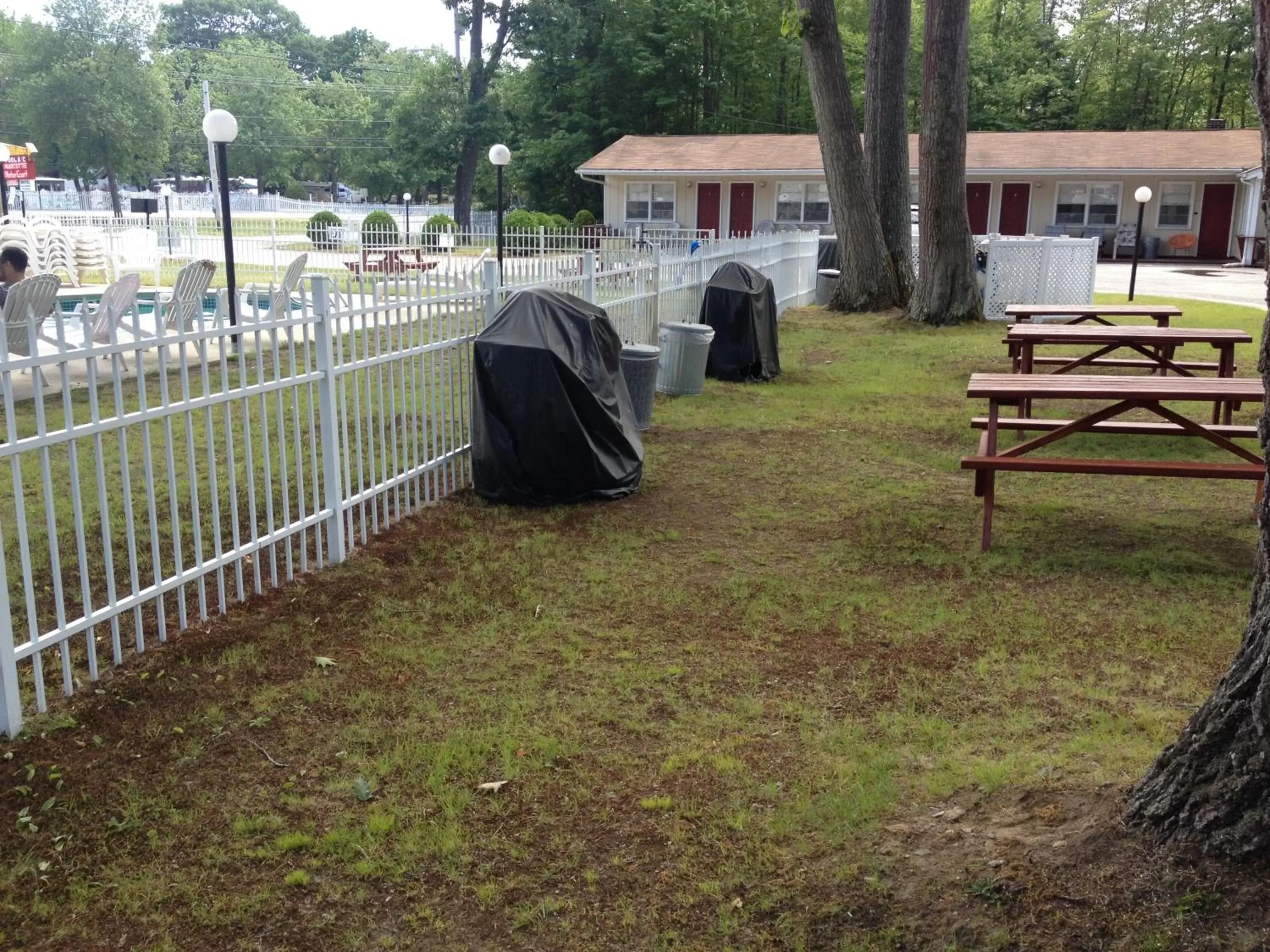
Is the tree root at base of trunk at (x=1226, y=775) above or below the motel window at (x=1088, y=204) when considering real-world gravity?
below

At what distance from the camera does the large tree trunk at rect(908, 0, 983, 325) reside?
52.5ft

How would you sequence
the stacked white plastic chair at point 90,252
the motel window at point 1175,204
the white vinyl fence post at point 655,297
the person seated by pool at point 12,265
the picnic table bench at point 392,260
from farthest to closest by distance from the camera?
1. the motel window at point 1175,204
2. the picnic table bench at point 392,260
3. the stacked white plastic chair at point 90,252
4. the white vinyl fence post at point 655,297
5. the person seated by pool at point 12,265

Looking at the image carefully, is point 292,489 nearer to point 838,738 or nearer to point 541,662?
point 541,662

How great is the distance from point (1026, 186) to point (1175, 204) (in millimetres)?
4414

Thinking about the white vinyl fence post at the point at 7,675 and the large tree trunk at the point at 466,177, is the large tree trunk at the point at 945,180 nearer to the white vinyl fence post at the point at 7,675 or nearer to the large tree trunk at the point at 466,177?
the white vinyl fence post at the point at 7,675

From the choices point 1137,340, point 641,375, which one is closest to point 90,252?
point 641,375

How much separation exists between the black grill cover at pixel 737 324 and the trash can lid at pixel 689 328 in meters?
0.94

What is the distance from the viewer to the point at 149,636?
437 centimetres

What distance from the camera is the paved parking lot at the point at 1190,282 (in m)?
21.5

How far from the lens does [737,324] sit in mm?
11141

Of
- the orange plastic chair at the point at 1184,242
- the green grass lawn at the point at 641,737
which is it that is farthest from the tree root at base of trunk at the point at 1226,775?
the orange plastic chair at the point at 1184,242

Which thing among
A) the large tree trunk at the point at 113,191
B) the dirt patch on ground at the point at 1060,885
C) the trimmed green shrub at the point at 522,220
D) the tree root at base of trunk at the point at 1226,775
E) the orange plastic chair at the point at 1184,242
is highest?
the large tree trunk at the point at 113,191

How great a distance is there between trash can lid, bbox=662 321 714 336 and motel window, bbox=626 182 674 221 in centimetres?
2735

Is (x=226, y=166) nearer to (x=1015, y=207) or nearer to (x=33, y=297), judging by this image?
(x=33, y=297)
